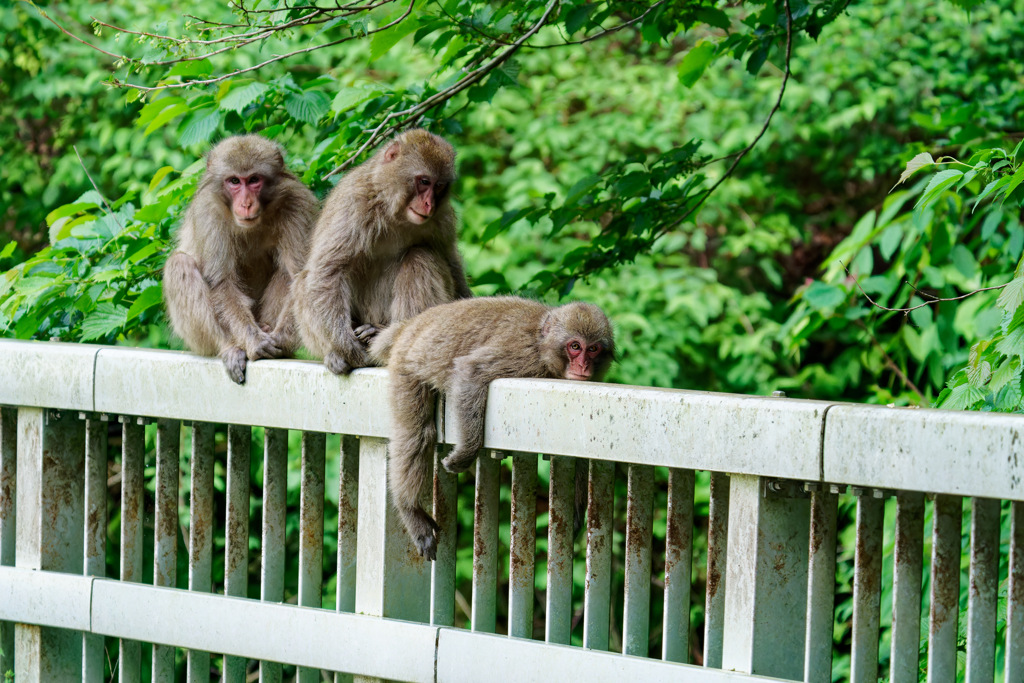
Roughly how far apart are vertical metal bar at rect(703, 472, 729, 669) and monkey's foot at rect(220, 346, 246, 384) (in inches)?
64.0

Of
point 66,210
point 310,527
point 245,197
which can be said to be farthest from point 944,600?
point 66,210

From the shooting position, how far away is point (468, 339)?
10.9ft

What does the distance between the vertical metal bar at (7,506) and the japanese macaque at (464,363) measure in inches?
62.8

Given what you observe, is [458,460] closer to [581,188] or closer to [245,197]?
[245,197]

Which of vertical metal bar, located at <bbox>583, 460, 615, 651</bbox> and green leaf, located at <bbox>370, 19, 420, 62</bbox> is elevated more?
green leaf, located at <bbox>370, 19, 420, 62</bbox>

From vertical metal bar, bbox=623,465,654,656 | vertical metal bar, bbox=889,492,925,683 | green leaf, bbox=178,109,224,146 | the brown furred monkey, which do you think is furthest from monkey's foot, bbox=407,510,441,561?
green leaf, bbox=178,109,224,146

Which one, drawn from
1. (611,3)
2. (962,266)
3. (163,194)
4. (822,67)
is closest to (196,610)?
(163,194)

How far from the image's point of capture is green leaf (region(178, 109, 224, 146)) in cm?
452

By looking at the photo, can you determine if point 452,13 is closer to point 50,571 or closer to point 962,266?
point 50,571

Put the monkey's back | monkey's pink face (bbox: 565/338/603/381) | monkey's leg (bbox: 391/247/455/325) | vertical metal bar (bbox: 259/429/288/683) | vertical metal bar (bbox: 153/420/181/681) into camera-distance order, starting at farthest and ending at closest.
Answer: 1. monkey's leg (bbox: 391/247/455/325)
2. vertical metal bar (bbox: 153/420/181/681)
3. vertical metal bar (bbox: 259/429/288/683)
4. monkey's pink face (bbox: 565/338/603/381)
5. the monkey's back

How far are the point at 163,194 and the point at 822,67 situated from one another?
5.50 meters

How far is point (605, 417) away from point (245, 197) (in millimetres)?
1973

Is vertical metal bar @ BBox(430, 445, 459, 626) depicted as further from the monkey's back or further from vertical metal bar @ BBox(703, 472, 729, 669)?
vertical metal bar @ BBox(703, 472, 729, 669)

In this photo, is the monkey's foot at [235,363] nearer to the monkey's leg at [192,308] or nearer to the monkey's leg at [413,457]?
the monkey's leg at [192,308]
